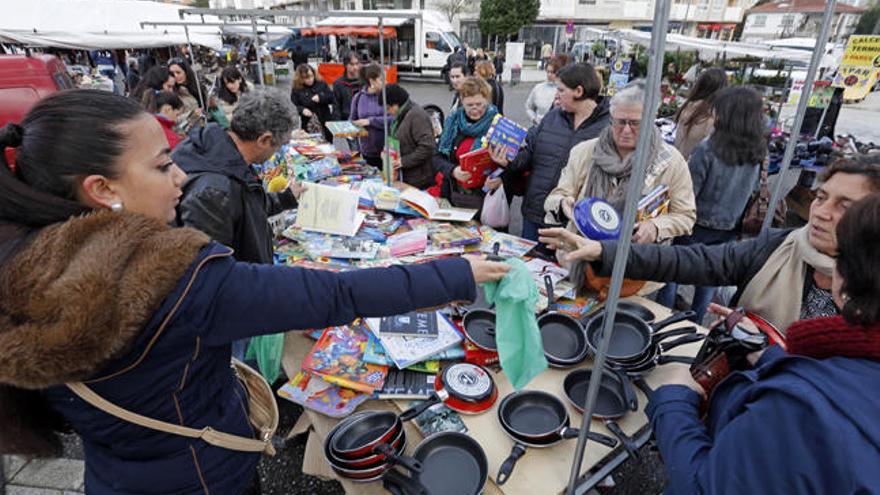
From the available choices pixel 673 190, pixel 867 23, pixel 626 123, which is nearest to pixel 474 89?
pixel 626 123

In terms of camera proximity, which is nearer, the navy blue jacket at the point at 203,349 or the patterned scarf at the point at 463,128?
the navy blue jacket at the point at 203,349

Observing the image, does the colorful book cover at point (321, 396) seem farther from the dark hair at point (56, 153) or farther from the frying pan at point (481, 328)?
the dark hair at point (56, 153)

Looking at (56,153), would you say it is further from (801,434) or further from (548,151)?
(548,151)

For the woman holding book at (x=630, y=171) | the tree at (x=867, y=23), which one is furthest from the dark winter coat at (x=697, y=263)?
the tree at (x=867, y=23)

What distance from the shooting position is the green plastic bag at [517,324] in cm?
134

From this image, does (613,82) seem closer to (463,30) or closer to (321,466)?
(321,466)

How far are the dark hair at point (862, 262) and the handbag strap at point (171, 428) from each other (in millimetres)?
1483

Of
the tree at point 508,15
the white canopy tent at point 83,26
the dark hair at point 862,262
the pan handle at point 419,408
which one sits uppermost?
the tree at point 508,15

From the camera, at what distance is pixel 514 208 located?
5.83 m

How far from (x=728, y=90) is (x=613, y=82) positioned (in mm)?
8660

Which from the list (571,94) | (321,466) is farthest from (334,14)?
(321,466)

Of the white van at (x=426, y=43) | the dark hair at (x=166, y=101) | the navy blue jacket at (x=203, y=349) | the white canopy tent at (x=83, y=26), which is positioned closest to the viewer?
the navy blue jacket at (x=203, y=349)

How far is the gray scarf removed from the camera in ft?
7.49

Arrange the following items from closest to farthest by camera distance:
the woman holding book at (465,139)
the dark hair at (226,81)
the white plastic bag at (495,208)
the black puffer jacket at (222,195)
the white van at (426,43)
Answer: the black puffer jacket at (222,195)
the white plastic bag at (495,208)
the woman holding book at (465,139)
the dark hair at (226,81)
the white van at (426,43)
